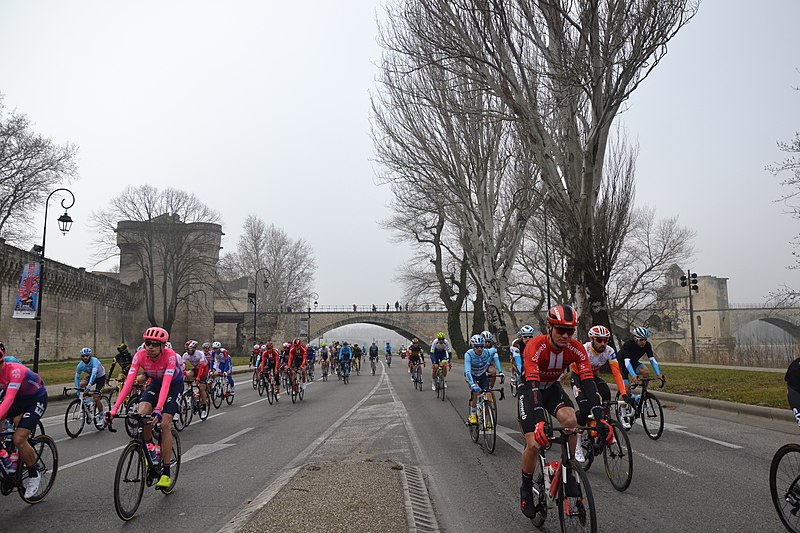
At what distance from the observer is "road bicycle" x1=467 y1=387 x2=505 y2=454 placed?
343 inches

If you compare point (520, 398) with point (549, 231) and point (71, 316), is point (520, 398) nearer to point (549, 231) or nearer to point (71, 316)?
point (549, 231)

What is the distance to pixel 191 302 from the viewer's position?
63.4 meters

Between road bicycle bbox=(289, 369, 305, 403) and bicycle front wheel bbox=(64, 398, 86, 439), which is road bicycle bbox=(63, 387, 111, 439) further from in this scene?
road bicycle bbox=(289, 369, 305, 403)

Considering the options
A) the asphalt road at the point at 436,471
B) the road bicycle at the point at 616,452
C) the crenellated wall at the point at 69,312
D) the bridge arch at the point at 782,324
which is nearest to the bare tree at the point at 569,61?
the asphalt road at the point at 436,471

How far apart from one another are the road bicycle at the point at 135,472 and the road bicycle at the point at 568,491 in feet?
12.7

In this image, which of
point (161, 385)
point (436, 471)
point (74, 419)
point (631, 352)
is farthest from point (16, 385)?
point (631, 352)

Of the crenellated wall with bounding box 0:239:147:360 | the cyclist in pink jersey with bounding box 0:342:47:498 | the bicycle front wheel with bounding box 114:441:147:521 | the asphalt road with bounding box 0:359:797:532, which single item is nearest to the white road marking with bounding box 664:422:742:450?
the asphalt road with bounding box 0:359:797:532

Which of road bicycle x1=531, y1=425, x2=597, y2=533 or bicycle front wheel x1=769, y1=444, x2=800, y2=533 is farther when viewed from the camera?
bicycle front wheel x1=769, y1=444, x2=800, y2=533

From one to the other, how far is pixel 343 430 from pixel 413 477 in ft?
15.8

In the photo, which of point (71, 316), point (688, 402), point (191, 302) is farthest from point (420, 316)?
point (688, 402)

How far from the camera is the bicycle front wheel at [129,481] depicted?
5.37 m

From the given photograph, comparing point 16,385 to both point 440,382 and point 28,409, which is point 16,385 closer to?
point 28,409

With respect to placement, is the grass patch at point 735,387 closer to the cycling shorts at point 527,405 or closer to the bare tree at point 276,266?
the cycling shorts at point 527,405

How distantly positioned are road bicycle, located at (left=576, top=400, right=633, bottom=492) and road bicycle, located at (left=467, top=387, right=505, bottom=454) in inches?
71.0
